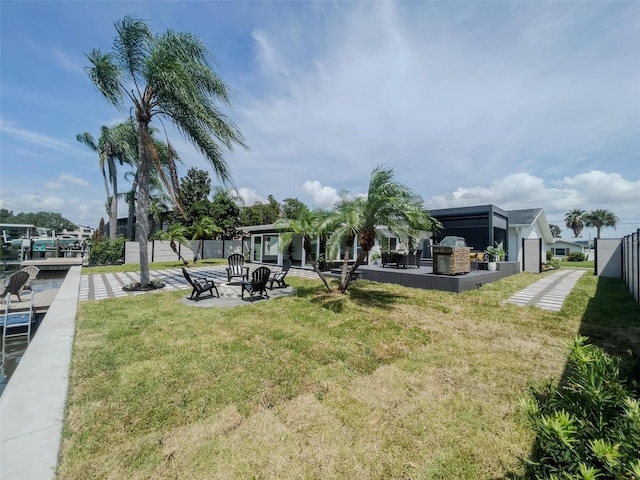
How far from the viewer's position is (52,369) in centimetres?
414

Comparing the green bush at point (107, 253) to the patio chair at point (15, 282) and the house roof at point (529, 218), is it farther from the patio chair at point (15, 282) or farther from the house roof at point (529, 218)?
the house roof at point (529, 218)

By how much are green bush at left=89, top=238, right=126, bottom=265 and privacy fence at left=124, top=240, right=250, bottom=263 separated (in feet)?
1.60

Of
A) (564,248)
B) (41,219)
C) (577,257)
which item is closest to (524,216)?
(577,257)

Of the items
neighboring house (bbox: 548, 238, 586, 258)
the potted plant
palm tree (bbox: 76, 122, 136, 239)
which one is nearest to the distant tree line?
palm tree (bbox: 76, 122, 136, 239)

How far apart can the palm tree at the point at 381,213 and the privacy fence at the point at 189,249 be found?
53.4ft

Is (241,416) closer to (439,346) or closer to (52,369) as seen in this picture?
(52,369)

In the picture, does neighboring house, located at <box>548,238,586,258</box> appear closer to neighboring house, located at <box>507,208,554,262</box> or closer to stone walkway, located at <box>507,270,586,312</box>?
neighboring house, located at <box>507,208,554,262</box>

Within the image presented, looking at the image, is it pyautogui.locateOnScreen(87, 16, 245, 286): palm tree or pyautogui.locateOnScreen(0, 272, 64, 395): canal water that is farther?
pyautogui.locateOnScreen(87, 16, 245, 286): palm tree

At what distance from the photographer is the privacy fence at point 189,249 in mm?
20719

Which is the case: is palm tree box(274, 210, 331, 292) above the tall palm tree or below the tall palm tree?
below

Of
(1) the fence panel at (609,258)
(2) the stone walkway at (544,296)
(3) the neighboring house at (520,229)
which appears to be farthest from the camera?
(3) the neighboring house at (520,229)

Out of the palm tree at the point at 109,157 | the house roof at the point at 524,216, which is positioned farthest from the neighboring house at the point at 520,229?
the palm tree at the point at 109,157

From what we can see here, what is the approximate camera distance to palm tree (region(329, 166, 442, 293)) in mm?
8055

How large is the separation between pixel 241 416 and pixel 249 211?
34.9 metres
